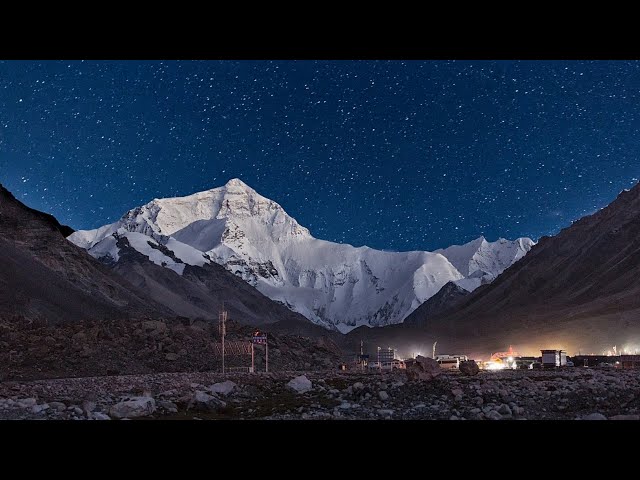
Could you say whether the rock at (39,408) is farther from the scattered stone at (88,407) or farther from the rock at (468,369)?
the rock at (468,369)

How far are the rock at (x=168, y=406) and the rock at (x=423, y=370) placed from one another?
1149 centimetres

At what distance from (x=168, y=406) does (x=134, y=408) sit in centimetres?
119

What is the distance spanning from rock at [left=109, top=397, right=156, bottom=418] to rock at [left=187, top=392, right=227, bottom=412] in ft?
3.98

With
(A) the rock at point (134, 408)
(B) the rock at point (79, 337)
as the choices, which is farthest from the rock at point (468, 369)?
(B) the rock at point (79, 337)

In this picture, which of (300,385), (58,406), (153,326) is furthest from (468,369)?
A: (153,326)

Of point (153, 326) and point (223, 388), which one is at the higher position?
point (153, 326)

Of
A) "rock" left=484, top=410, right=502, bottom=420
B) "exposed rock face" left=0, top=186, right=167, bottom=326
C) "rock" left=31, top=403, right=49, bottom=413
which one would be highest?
"exposed rock face" left=0, top=186, right=167, bottom=326

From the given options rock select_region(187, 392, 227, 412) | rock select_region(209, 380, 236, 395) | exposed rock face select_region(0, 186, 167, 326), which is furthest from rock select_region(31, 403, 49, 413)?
exposed rock face select_region(0, 186, 167, 326)

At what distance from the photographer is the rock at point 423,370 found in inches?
1105

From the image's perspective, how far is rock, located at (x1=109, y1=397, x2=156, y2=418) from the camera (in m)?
17.8

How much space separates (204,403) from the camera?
1984cm

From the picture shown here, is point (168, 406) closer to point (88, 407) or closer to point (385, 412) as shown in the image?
point (88, 407)

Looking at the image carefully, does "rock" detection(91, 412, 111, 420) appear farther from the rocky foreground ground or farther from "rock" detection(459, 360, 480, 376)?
"rock" detection(459, 360, 480, 376)
